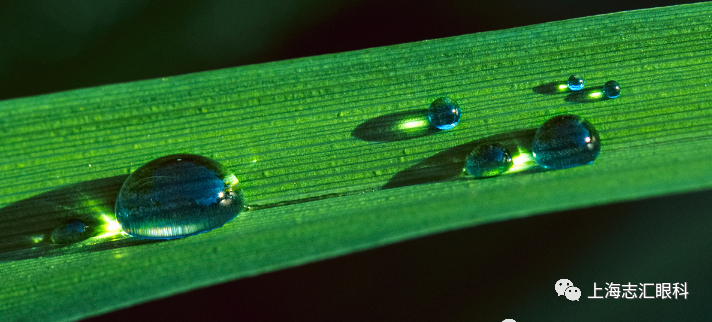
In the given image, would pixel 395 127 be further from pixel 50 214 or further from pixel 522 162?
pixel 50 214

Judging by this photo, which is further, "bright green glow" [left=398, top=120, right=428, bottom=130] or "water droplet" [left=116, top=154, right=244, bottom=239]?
"bright green glow" [left=398, top=120, right=428, bottom=130]

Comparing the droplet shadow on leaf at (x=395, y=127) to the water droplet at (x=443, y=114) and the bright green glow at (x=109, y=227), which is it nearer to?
the water droplet at (x=443, y=114)

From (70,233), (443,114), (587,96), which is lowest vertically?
(70,233)

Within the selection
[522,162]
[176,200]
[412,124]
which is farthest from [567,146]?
[176,200]

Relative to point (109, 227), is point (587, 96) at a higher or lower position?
higher

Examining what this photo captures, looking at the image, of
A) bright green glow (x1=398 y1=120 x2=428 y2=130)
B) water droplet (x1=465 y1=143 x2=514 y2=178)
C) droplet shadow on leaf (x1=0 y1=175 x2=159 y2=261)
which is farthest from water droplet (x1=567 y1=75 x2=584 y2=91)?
droplet shadow on leaf (x1=0 y1=175 x2=159 y2=261)

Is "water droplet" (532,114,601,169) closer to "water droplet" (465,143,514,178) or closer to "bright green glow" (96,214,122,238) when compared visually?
"water droplet" (465,143,514,178)

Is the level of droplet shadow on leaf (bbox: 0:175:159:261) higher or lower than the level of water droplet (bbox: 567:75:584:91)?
lower

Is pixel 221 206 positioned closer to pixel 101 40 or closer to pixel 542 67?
pixel 542 67
